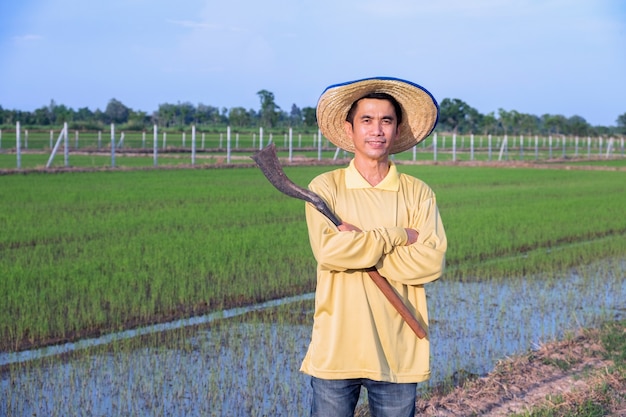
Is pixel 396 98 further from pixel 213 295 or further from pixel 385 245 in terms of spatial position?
pixel 213 295

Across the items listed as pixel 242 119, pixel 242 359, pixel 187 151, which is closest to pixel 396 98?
pixel 242 359

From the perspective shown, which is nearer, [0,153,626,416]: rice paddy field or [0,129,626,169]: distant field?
[0,153,626,416]: rice paddy field

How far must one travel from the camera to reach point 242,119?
5906cm

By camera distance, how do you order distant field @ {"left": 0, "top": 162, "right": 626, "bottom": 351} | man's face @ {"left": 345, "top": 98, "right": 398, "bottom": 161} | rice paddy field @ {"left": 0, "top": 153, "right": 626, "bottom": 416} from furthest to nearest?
distant field @ {"left": 0, "top": 162, "right": 626, "bottom": 351}
rice paddy field @ {"left": 0, "top": 153, "right": 626, "bottom": 416}
man's face @ {"left": 345, "top": 98, "right": 398, "bottom": 161}

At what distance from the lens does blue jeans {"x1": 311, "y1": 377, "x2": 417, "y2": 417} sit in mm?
2350

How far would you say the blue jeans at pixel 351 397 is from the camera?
7.71 feet

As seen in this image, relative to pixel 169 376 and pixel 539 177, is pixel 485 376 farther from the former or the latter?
pixel 539 177

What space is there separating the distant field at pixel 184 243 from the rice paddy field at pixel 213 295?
2 cm

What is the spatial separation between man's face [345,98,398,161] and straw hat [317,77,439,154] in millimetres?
45

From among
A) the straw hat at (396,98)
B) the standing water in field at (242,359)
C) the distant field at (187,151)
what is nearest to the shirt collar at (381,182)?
the straw hat at (396,98)

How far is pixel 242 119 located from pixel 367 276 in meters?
57.3

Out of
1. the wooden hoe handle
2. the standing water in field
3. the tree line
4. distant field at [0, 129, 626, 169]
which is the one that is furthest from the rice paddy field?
the tree line

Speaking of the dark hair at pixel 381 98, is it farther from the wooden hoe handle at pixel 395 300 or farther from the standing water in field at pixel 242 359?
the standing water in field at pixel 242 359

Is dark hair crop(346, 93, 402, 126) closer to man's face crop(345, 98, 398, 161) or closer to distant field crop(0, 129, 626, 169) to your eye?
man's face crop(345, 98, 398, 161)
